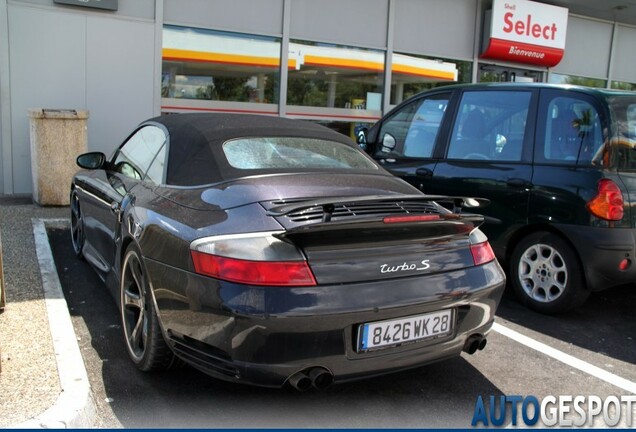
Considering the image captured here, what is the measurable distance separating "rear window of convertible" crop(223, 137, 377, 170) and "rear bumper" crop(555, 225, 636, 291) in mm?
1730

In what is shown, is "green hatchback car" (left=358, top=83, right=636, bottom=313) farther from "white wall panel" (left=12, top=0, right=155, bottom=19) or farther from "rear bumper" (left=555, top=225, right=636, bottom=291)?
"white wall panel" (left=12, top=0, right=155, bottom=19)

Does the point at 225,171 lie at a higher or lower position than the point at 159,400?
higher

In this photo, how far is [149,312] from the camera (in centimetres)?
315

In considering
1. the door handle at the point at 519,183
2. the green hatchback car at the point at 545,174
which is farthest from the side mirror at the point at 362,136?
the door handle at the point at 519,183

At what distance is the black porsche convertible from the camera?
2.59 m

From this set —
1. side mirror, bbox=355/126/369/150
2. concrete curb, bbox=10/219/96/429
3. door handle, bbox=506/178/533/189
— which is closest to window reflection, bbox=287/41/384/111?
side mirror, bbox=355/126/369/150

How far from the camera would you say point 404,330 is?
2762 mm

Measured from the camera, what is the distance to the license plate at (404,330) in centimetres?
267

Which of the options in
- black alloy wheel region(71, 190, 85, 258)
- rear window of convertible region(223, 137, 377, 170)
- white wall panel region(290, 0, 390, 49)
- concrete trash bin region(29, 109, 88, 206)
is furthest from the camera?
white wall panel region(290, 0, 390, 49)

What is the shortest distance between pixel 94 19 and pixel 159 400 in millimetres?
6701

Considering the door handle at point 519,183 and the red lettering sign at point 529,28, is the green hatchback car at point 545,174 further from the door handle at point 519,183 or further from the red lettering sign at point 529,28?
the red lettering sign at point 529,28

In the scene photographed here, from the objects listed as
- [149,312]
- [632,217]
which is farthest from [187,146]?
[632,217]

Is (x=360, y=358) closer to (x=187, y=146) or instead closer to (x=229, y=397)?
(x=229, y=397)

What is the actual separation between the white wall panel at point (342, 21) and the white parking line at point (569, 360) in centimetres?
686
